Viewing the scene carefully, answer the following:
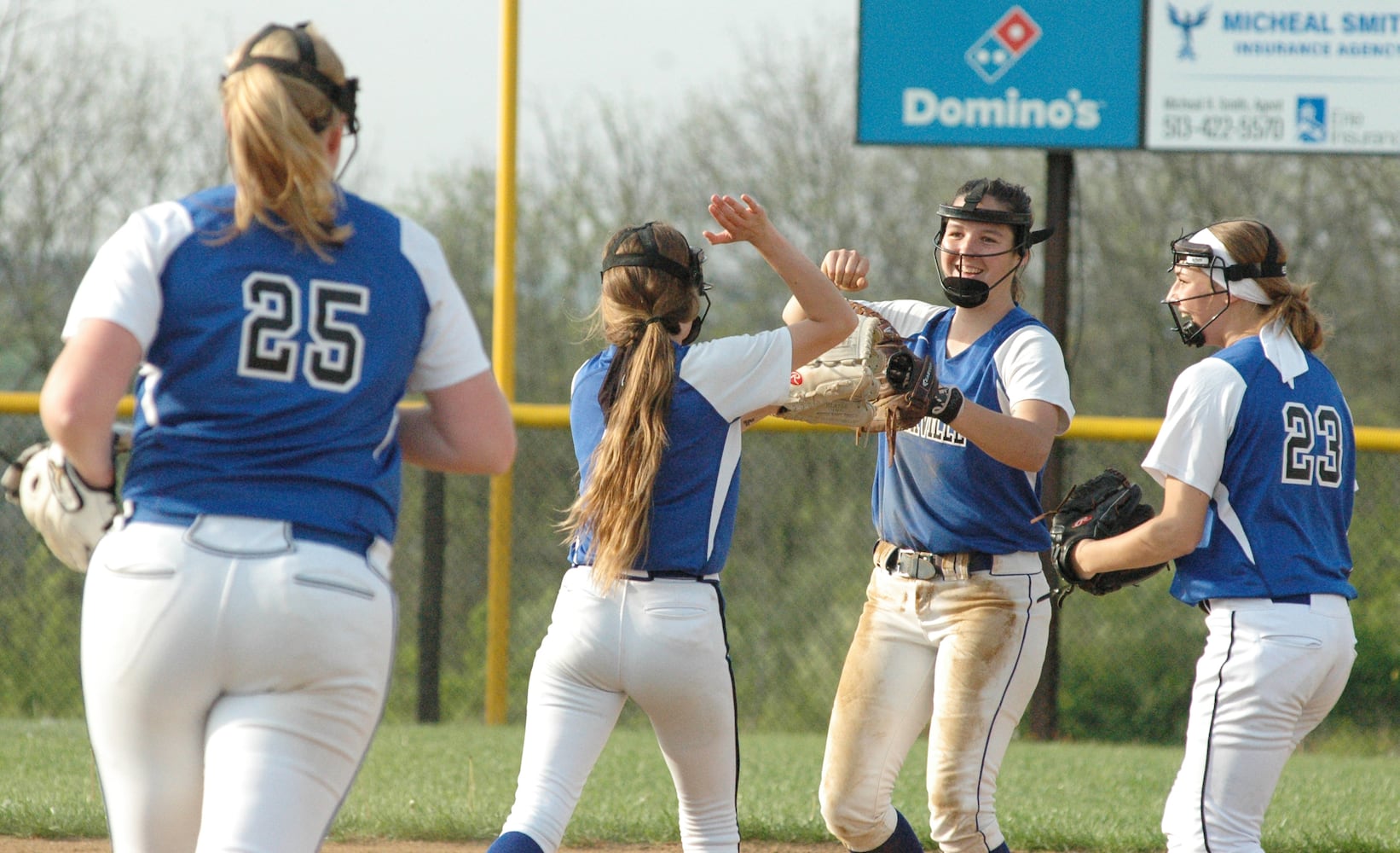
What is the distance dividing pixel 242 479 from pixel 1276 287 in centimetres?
255

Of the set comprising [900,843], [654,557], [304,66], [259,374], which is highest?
[304,66]

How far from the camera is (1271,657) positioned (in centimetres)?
338

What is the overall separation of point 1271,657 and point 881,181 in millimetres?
16228

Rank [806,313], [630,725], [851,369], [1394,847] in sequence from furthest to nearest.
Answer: [630,725], [1394,847], [851,369], [806,313]

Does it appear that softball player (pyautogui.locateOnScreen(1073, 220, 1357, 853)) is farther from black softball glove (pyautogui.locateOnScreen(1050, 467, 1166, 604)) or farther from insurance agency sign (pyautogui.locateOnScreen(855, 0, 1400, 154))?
insurance agency sign (pyautogui.locateOnScreen(855, 0, 1400, 154))

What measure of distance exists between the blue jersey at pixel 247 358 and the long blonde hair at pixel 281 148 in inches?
1.1

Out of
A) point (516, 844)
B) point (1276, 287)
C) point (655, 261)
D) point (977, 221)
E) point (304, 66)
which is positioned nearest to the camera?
point (304, 66)

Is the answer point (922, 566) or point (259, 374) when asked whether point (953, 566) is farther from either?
point (259, 374)

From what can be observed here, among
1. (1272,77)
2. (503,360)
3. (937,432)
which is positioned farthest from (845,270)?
(1272,77)

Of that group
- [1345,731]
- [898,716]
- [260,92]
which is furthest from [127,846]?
[1345,731]

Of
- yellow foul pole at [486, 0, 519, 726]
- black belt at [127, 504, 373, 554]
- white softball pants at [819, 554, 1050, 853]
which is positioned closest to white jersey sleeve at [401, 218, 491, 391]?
black belt at [127, 504, 373, 554]

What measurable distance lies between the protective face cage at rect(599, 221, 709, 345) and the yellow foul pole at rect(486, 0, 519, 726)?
4911 millimetres

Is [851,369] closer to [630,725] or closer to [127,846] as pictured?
[127,846]

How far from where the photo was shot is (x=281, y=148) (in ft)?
7.47
